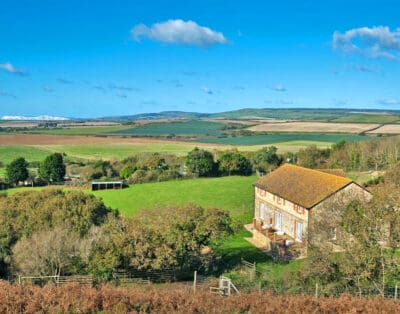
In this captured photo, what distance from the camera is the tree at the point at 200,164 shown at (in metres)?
67.1

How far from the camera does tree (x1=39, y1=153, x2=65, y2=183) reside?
211 ft

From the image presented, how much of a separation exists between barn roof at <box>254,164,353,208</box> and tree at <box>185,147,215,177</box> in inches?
1095

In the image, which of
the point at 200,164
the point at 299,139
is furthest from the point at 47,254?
the point at 299,139

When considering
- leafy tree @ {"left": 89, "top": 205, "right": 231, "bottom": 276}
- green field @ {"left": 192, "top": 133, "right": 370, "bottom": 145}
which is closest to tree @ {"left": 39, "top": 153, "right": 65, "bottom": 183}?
leafy tree @ {"left": 89, "top": 205, "right": 231, "bottom": 276}

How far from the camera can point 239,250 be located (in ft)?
100

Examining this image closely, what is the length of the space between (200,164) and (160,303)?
56.2m

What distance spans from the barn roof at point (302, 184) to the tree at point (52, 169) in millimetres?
36460

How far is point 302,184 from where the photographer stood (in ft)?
112

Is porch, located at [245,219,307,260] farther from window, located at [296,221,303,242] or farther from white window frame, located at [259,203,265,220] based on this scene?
white window frame, located at [259,203,265,220]

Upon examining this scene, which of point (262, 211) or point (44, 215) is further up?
point (44, 215)

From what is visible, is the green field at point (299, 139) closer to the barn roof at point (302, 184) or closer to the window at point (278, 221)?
the barn roof at point (302, 184)

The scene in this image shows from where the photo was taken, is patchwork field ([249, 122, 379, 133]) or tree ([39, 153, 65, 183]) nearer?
tree ([39, 153, 65, 183])

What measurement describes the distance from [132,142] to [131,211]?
6006 cm

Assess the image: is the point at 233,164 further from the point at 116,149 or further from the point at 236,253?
the point at 236,253
